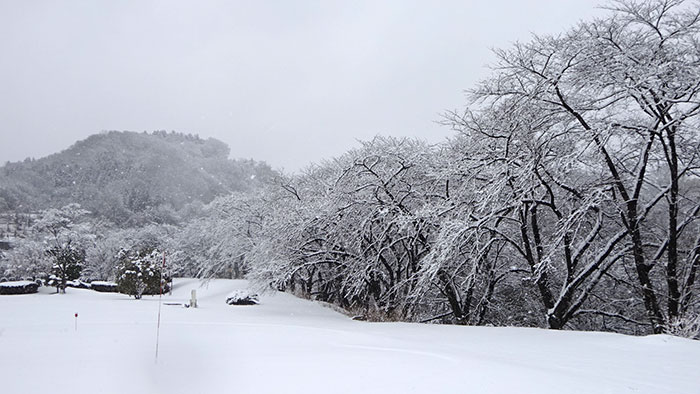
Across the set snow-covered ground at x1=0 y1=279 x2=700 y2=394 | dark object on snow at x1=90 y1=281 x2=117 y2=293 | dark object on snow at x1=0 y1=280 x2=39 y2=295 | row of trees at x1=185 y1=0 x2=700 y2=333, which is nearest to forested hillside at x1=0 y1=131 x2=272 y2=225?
dark object on snow at x1=90 y1=281 x2=117 y2=293

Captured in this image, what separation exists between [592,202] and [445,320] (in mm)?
7329

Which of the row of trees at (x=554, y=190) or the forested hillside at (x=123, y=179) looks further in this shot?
the forested hillside at (x=123, y=179)

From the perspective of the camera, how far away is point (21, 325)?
1031cm

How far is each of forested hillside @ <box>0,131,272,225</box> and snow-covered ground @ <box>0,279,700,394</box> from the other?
50971 millimetres

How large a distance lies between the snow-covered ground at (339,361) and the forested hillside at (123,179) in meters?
51.0

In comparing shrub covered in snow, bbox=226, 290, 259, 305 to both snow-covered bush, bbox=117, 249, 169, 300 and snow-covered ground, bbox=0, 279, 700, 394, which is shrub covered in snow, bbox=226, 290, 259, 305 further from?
snow-covered ground, bbox=0, 279, 700, 394

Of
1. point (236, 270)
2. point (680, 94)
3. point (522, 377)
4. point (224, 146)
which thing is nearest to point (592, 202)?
point (680, 94)

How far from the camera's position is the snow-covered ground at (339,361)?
4699 millimetres

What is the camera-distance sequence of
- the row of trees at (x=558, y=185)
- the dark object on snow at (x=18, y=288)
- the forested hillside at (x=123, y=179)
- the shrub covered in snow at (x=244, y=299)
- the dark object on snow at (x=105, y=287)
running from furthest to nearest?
the forested hillside at (x=123, y=179) → the dark object on snow at (x=105, y=287) → the dark object on snow at (x=18, y=288) → the shrub covered in snow at (x=244, y=299) → the row of trees at (x=558, y=185)

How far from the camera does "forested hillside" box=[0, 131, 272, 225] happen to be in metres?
75.1

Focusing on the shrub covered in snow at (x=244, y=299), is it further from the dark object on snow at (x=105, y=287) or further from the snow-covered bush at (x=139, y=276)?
the dark object on snow at (x=105, y=287)

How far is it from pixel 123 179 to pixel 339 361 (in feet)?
319

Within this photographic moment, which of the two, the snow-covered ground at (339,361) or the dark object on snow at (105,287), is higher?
the dark object on snow at (105,287)

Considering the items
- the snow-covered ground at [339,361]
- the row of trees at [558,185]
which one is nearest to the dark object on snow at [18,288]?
the row of trees at [558,185]
